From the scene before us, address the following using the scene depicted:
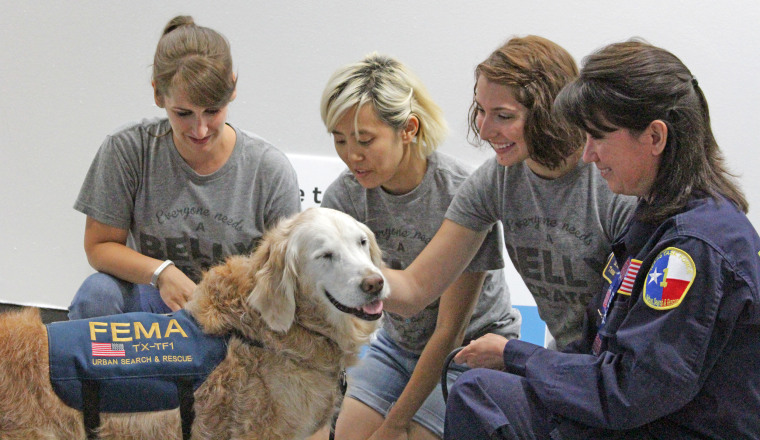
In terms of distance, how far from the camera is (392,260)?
229 centimetres

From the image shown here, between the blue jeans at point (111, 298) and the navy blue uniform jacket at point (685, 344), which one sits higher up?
the navy blue uniform jacket at point (685, 344)

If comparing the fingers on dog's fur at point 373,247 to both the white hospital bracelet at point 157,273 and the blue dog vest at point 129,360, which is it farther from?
the white hospital bracelet at point 157,273

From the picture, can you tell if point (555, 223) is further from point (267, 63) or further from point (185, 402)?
point (267, 63)

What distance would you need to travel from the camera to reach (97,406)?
1.65m

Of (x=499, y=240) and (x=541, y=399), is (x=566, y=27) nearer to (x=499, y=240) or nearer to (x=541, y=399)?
(x=499, y=240)

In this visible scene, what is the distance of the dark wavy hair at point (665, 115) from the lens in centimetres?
145

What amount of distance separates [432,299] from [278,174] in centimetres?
63

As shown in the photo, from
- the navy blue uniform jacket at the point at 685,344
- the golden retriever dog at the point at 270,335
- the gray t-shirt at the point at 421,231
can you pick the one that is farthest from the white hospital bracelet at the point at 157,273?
the navy blue uniform jacket at the point at 685,344

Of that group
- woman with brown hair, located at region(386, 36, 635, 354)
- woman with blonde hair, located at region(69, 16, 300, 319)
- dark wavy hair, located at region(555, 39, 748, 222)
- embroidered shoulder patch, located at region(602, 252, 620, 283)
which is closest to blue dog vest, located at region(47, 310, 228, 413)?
woman with blonde hair, located at region(69, 16, 300, 319)

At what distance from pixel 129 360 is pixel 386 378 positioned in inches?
36.6

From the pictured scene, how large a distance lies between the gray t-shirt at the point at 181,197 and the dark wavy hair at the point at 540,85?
791mm

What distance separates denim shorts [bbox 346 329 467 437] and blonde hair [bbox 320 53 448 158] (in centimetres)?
68

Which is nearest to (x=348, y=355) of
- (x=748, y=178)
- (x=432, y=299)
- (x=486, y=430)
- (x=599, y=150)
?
(x=432, y=299)

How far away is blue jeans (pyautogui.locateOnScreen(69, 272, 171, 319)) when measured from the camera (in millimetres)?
2088
